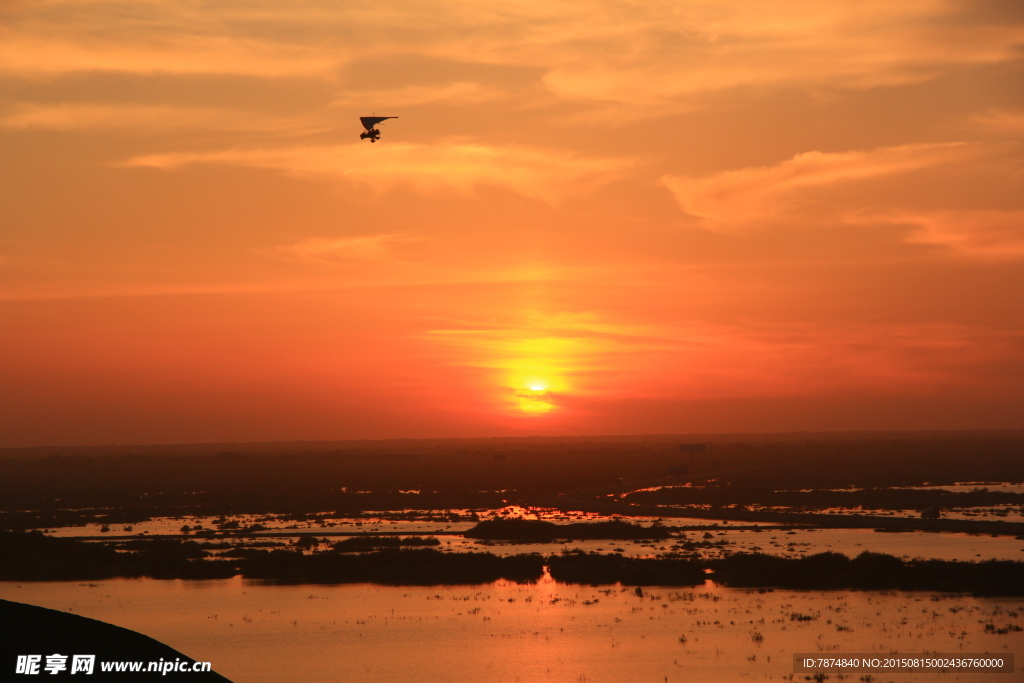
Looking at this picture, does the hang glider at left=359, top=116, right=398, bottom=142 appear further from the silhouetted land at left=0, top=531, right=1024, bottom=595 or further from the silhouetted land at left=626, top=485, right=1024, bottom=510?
the silhouetted land at left=626, top=485, right=1024, bottom=510

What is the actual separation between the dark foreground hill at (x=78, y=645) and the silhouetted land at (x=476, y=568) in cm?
4672

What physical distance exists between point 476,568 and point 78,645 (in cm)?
5105

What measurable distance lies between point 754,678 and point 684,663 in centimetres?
340

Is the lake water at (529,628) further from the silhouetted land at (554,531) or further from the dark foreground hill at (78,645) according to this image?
the dark foreground hill at (78,645)

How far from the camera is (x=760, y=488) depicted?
14100 cm

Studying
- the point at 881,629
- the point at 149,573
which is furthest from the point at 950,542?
the point at 149,573

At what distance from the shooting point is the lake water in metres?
37.2

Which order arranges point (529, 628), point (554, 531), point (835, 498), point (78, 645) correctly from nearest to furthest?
1. point (78, 645)
2. point (529, 628)
3. point (554, 531)
4. point (835, 498)

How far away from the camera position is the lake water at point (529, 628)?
122 feet

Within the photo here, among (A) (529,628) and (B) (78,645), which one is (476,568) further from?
(B) (78,645)

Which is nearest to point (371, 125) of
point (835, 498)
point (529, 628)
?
point (529, 628)

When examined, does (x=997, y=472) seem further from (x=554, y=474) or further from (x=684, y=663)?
(x=684, y=663)

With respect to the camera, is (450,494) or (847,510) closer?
(847,510)

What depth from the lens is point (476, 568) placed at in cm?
6184
